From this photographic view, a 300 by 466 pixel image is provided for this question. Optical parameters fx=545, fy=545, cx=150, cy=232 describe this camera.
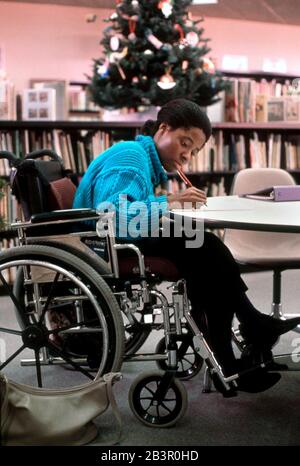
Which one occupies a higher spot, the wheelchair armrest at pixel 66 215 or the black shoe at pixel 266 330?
the wheelchair armrest at pixel 66 215

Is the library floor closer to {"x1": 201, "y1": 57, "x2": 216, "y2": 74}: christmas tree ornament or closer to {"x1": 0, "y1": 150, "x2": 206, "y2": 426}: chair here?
{"x1": 0, "y1": 150, "x2": 206, "y2": 426}: chair

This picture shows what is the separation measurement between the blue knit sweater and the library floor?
57 cm

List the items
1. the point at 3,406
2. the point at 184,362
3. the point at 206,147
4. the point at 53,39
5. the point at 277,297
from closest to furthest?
the point at 3,406, the point at 184,362, the point at 277,297, the point at 206,147, the point at 53,39

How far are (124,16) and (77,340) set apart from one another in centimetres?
253

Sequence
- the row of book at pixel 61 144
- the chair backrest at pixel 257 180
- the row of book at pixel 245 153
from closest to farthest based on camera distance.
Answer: the chair backrest at pixel 257 180
the row of book at pixel 61 144
the row of book at pixel 245 153

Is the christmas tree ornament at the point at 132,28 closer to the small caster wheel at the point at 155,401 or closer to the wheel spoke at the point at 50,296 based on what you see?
the wheel spoke at the point at 50,296

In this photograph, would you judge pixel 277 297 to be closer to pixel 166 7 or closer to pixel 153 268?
pixel 153 268

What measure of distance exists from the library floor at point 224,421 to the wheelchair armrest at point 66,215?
61 centimetres

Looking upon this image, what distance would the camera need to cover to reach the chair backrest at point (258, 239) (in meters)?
2.26

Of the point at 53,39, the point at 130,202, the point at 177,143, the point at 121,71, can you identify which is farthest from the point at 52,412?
the point at 53,39

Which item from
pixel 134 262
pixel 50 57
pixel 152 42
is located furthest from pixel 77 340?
pixel 50 57

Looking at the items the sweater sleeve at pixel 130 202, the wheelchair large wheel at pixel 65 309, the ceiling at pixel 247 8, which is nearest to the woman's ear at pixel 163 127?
the sweater sleeve at pixel 130 202

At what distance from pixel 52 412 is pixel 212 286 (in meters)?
0.56

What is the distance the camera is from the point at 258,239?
7.88 feet
